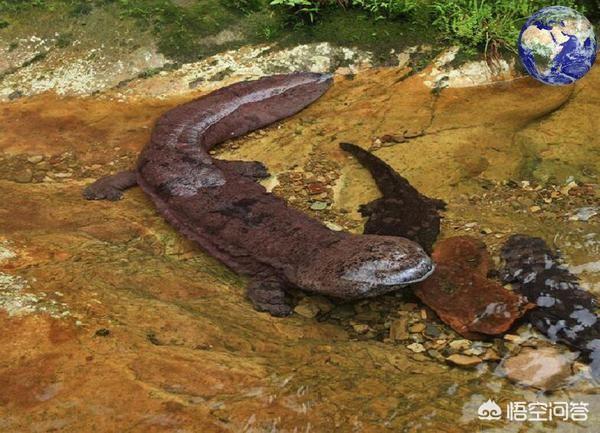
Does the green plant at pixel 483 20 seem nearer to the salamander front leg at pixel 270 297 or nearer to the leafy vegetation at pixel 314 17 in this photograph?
the leafy vegetation at pixel 314 17

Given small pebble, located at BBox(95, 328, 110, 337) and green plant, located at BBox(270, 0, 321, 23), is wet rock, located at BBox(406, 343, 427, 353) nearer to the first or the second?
small pebble, located at BBox(95, 328, 110, 337)

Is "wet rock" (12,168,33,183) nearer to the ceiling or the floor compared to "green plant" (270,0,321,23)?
nearer to the floor

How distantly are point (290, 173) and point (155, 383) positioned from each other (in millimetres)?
3576

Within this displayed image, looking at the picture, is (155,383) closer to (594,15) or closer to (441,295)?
(441,295)

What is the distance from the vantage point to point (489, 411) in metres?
3.30

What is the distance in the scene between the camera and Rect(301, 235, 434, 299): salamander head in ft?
15.4

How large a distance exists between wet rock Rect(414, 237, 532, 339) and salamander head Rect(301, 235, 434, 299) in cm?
16

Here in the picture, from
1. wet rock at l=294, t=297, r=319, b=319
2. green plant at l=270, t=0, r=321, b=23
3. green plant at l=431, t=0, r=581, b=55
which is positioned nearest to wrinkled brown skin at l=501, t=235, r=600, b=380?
wet rock at l=294, t=297, r=319, b=319

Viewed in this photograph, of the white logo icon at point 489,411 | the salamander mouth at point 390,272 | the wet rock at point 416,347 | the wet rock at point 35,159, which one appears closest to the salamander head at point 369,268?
the salamander mouth at point 390,272

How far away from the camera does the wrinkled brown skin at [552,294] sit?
163 inches

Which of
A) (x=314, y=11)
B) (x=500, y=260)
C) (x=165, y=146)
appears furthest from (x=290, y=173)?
(x=314, y=11)

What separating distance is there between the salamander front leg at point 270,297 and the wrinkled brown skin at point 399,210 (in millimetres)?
1028

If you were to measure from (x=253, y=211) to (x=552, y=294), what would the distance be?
2.49 meters

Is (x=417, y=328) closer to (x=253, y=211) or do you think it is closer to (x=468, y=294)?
(x=468, y=294)
